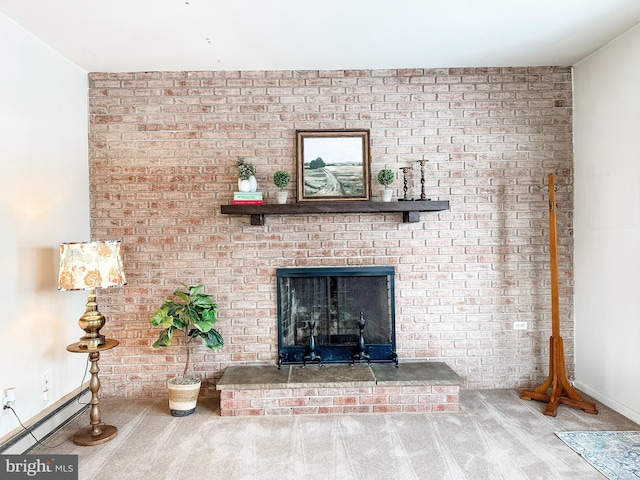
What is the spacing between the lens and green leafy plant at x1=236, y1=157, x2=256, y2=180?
3389 millimetres

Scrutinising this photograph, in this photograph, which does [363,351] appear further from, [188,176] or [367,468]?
[188,176]

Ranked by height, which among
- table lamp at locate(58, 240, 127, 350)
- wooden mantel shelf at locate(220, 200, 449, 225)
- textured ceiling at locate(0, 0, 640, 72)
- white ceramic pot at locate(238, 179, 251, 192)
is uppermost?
textured ceiling at locate(0, 0, 640, 72)

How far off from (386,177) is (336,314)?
1214 mm

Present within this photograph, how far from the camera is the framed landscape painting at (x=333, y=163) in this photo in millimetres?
3527

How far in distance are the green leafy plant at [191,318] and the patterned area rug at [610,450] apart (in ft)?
8.21

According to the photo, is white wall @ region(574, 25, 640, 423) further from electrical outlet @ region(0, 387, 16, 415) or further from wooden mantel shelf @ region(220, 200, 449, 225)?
electrical outlet @ region(0, 387, 16, 415)

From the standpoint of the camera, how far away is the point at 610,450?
8.36ft

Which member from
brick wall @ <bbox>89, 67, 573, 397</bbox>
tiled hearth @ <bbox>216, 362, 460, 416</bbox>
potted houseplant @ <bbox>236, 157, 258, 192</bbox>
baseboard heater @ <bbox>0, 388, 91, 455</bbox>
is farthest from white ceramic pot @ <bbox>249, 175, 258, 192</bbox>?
baseboard heater @ <bbox>0, 388, 91, 455</bbox>

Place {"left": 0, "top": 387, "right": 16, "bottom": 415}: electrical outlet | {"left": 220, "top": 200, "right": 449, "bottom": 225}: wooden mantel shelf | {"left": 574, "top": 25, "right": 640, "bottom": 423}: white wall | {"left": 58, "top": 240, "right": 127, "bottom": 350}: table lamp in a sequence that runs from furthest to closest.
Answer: {"left": 220, "top": 200, "right": 449, "bottom": 225}: wooden mantel shelf < {"left": 574, "top": 25, "right": 640, "bottom": 423}: white wall < {"left": 58, "top": 240, "right": 127, "bottom": 350}: table lamp < {"left": 0, "top": 387, "right": 16, "bottom": 415}: electrical outlet

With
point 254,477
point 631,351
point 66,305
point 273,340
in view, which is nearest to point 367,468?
point 254,477

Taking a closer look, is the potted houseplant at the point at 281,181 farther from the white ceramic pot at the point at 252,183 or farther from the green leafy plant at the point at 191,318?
the green leafy plant at the point at 191,318

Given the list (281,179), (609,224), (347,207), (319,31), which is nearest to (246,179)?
(281,179)

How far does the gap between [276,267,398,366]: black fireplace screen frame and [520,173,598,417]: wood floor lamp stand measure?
3.87 feet

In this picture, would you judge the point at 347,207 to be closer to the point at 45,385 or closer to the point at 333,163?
the point at 333,163
